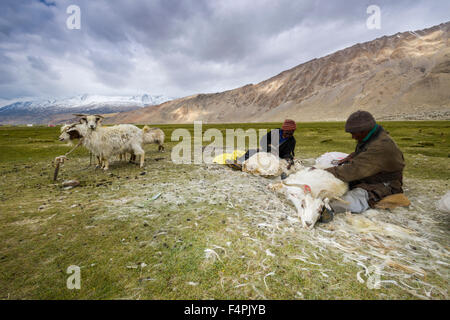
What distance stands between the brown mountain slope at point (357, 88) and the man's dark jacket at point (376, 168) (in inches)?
3925

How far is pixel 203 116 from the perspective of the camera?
162875mm

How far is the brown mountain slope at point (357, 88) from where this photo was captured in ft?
293

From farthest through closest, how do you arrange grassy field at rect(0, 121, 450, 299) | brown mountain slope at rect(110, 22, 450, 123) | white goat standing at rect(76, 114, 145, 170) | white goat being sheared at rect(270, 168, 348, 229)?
brown mountain slope at rect(110, 22, 450, 123)
white goat standing at rect(76, 114, 145, 170)
white goat being sheared at rect(270, 168, 348, 229)
grassy field at rect(0, 121, 450, 299)

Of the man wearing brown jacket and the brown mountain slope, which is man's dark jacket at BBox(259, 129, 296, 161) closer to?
the man wearing brown jacket

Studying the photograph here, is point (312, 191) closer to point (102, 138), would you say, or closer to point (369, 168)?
point (369, 168)

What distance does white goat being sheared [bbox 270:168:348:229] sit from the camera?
3.80m

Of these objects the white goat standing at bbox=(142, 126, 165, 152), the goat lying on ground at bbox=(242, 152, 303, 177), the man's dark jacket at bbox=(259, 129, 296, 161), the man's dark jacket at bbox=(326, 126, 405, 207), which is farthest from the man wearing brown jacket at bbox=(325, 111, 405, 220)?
the white goat standing at bbox=(142, 126, 165, 152)

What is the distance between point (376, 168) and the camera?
13.6 feet

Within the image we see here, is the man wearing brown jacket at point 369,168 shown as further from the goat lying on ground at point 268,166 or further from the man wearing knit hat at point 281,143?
the man wearing knit hat at point 281,143

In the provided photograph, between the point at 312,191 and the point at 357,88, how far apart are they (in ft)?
430

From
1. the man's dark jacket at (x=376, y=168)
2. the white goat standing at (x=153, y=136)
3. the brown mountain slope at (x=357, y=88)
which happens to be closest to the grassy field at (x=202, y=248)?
the man's dark jacket at (x=376, y=168)

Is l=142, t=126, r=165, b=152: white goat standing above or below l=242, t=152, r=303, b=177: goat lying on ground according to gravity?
above

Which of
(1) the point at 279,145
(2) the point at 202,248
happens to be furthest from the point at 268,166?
(2) the point at 202,248
